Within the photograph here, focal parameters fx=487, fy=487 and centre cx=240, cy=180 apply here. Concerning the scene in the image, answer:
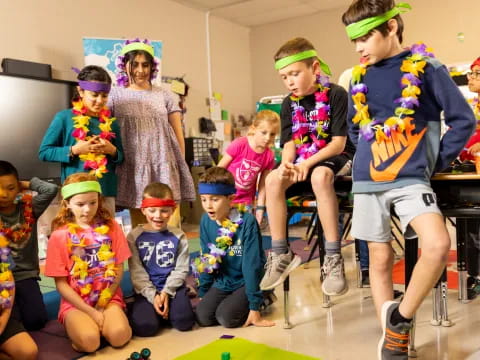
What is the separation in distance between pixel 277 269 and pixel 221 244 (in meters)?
0.44

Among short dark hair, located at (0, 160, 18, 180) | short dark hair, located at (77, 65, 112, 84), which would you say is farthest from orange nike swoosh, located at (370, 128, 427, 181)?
short dark hair, located at (0, 160, 18, 180)

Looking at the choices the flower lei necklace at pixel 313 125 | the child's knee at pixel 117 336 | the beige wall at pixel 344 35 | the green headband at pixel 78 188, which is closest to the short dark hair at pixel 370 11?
the flower lei necklace at pixel 313 125

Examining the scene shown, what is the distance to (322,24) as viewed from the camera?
7.65 m

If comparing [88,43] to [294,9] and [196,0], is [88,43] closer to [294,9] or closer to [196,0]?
[196,0]

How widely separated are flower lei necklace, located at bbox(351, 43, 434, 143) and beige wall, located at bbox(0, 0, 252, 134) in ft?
13.5

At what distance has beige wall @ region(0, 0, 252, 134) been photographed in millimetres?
4988

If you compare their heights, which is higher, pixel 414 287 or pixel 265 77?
pixel 265 77

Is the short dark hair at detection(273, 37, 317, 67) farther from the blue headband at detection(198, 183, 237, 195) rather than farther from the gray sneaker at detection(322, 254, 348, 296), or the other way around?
the gray sneaker at detection(322, 254, 348, 296)

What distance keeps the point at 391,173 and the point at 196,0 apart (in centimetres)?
580

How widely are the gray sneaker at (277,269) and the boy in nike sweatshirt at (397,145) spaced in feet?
1.69

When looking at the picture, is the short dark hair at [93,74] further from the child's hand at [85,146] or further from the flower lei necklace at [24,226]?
the flower lei necklace at [24,226]

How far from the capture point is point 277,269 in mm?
2369

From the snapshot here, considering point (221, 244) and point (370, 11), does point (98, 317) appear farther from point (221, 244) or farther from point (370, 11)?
point (370, 11)

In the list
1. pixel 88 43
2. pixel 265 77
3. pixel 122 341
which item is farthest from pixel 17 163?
pixel 265 77
